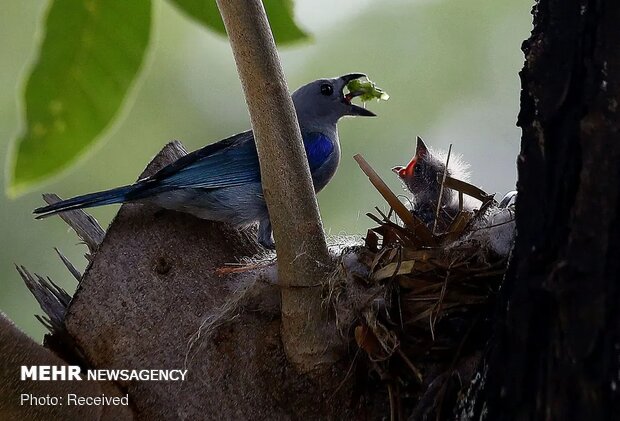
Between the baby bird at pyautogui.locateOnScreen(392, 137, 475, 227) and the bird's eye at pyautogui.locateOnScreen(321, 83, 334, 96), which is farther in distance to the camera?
the bird's eye at pyautogui.locateOnScreen(321, 83, 334, 96)

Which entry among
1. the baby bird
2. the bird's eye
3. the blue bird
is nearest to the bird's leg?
the blue bird

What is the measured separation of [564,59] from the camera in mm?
1918

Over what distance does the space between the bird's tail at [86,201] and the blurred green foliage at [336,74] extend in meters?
2.49

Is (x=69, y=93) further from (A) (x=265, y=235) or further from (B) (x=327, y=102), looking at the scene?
(B) (x=327, y=102)

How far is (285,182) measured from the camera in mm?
2580

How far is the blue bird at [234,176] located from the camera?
3.40m

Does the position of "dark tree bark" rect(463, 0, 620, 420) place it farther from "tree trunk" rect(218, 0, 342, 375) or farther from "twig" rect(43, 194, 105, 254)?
"twig" rect(43, 194, 105, 254)

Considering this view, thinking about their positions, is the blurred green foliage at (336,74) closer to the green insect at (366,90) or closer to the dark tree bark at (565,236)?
the green insect at (366,90)

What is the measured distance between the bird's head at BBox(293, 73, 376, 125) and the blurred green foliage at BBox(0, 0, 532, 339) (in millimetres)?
1264

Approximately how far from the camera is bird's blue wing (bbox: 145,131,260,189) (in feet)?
11.7

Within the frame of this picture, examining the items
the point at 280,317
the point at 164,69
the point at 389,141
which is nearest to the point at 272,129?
the point at 280,317

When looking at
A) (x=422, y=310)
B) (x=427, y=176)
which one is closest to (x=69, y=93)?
(x=422, y=310)

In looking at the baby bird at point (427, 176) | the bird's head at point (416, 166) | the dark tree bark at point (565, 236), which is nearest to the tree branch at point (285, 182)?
the dark tree bark at point (565, 236)

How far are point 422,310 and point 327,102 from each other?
1989 millimetres
